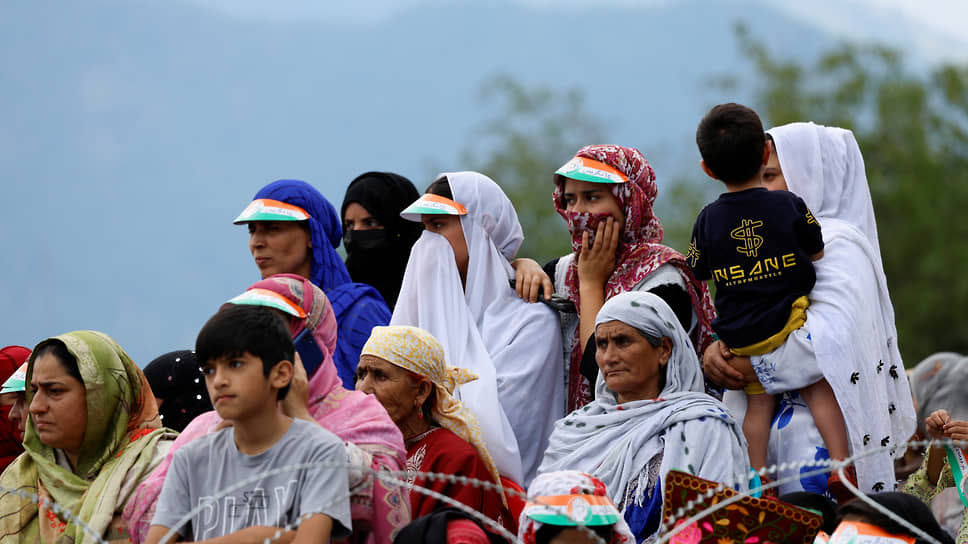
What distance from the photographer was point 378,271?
639 cm

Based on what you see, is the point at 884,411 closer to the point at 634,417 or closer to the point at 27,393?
the point at 634,417

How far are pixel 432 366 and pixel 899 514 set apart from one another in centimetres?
180

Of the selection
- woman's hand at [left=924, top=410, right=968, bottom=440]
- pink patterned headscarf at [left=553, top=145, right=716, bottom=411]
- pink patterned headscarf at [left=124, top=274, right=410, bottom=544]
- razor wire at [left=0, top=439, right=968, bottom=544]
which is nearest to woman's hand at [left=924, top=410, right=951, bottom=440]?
woman's hand at [left=924, top=410, right=968, bottom=440]

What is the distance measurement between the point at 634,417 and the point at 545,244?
17.7m

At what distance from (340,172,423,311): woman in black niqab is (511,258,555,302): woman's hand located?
0.96m

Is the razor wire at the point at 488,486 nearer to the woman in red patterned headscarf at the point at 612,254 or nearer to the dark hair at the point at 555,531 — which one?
the dark hair at the point at 555,531

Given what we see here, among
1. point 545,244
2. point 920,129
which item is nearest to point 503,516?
point 545,244

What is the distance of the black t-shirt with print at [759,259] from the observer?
15.1 feet

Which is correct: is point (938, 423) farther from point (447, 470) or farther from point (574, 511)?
point (447, 470)

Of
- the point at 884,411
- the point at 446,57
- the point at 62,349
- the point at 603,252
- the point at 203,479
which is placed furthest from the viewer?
the point at 446,57

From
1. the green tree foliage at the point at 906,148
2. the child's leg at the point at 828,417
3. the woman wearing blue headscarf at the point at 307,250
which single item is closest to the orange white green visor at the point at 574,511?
the child's leg at the point at 828,417

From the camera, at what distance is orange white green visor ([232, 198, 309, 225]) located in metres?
5.59

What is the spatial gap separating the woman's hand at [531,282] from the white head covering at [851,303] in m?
1.21

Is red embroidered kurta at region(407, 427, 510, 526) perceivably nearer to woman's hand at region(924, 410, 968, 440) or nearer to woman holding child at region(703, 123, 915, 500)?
woman holding child at region(703, 123, 915, 500)
